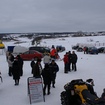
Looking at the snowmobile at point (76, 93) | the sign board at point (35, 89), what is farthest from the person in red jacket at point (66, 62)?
the snowmobile at point (76, 93)

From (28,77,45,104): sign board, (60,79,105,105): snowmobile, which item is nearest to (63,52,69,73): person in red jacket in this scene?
(28,77,45,104): sign board

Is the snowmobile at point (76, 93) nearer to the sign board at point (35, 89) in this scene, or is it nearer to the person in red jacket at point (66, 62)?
the sign board at point (35, 89)

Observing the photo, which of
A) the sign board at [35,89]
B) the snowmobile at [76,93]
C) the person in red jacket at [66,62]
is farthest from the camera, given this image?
the person in red jacket at [66,62]

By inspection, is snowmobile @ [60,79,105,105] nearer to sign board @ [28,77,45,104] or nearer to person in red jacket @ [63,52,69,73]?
sign board @ [28,77,45,104]

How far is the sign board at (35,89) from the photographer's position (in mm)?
8648

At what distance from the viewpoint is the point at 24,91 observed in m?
10.9

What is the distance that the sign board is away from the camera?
8648mm

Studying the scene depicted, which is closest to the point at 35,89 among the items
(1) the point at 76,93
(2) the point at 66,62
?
(1) the point at 76,93

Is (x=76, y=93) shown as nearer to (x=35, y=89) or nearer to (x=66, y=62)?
(x=35, y=89)

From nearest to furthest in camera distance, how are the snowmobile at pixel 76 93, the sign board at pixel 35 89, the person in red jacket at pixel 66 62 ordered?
the snowmobile at pixel 76 93 < the sign board at pixel 35 89 < the person in red jacket at pixel 66 62

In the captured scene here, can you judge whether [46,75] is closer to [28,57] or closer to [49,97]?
[49,97]

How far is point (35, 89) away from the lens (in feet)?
28.7

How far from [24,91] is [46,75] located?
2186mm

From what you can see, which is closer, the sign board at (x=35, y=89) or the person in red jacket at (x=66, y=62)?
the sign board at (x=35, y=89)
